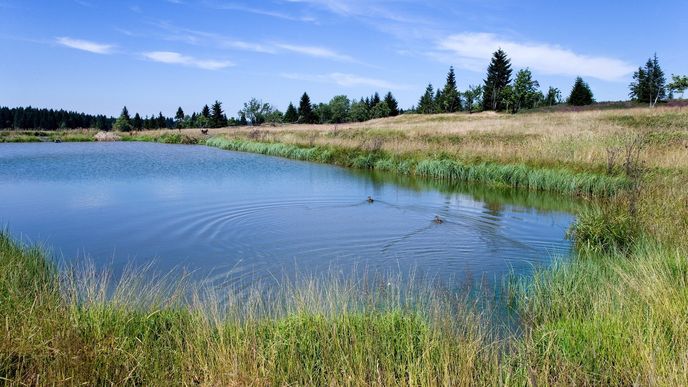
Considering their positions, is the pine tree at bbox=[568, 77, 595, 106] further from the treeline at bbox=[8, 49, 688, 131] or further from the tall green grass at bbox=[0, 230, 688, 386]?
the tall green grass at bbox=[0, 230, 688, 386]

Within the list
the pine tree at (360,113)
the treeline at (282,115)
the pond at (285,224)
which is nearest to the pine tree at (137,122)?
the treeline at (282,115)

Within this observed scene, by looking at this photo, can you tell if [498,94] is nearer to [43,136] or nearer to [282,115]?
[282,115]

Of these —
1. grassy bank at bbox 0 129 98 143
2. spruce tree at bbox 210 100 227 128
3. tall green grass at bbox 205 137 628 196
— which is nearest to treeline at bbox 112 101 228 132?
spruce tree at bbox 210 100 227 128

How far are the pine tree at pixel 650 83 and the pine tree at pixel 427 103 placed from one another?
33.1 metres

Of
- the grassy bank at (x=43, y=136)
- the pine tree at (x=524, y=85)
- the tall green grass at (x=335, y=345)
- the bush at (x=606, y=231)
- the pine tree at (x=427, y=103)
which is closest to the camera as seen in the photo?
the tall green grass at (x=335, y=345)

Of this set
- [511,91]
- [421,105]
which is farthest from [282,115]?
[511,91]

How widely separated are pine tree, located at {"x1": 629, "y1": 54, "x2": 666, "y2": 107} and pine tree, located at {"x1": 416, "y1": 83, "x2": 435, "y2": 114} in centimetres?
3314

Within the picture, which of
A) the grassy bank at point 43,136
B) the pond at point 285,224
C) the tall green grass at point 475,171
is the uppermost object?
the grassy bank at point 43,136

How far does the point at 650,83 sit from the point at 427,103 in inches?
1416

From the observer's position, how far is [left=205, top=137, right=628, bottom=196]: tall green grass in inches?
590

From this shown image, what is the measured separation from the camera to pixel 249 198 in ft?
48.4

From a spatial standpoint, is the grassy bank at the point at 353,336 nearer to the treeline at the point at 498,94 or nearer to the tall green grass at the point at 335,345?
the tall green grass at the point at 335,345

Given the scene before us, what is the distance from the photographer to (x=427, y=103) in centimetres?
9144

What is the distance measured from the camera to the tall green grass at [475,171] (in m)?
15.0
